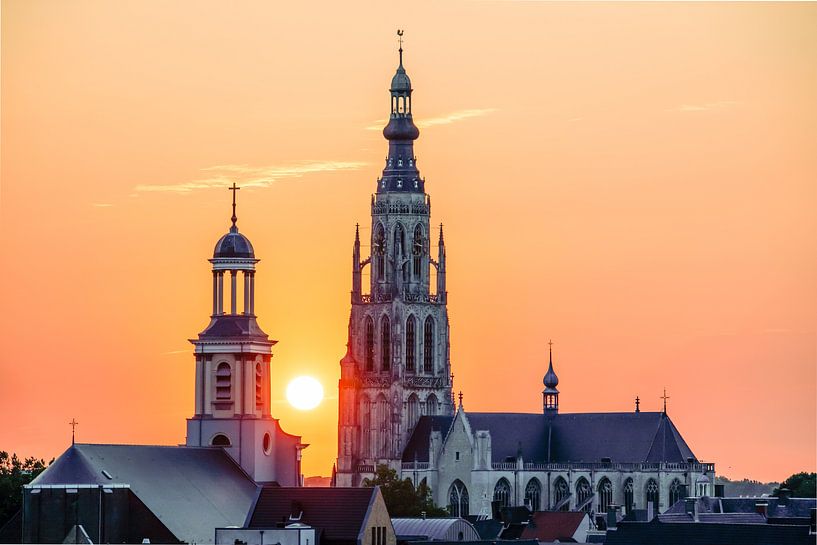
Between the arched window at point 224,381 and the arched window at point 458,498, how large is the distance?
56260mm

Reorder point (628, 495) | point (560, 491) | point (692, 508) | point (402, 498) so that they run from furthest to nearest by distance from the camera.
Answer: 1. point (560, 491)
2. point (628, 495)
3. point (402, 498)
4. point (692, 508)

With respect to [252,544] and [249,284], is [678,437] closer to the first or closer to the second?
[249,284]

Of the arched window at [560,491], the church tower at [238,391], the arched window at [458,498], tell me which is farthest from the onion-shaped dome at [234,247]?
the arched window at [560,491]

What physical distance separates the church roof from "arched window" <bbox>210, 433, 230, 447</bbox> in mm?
3992

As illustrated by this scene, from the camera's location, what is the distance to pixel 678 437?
196 meters

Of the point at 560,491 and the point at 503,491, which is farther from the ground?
the point at 560,491

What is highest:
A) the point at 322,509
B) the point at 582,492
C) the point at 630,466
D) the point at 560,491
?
the point at 630,466

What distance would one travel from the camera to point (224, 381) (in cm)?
14225

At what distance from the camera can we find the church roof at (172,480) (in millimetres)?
124812

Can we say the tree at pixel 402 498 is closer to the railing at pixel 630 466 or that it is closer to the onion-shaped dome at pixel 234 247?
the railing at pixel 630 466

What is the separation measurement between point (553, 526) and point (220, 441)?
1087 inches

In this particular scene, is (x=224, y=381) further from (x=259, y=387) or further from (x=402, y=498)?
(x=402, y=498)

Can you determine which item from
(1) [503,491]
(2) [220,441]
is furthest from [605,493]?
(2) [220,441]

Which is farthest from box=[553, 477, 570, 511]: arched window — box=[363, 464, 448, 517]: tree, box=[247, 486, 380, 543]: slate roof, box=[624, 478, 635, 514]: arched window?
box=[247, 486, 380, 543]: slate roof
